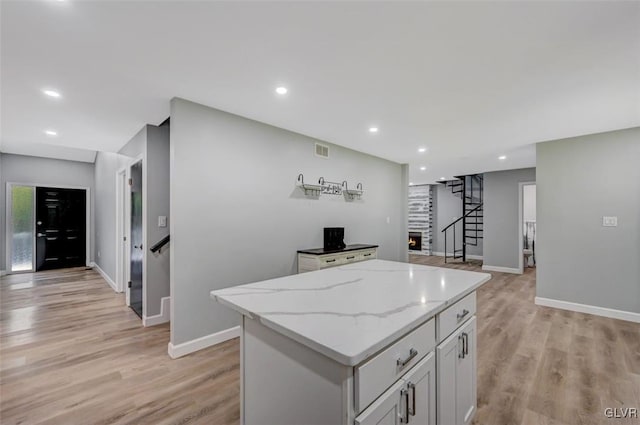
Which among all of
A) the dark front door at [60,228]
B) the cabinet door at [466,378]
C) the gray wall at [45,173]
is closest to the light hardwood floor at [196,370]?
the cabinet door at [466,378]

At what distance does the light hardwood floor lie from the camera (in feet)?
6.20

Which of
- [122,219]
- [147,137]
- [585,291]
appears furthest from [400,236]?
[122,219]

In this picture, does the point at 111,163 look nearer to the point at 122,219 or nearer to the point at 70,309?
the point at 122,219

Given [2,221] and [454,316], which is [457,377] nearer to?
[454,316]

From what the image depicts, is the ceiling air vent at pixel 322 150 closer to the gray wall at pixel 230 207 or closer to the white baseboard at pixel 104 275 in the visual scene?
the gray wall at pixel 230 207

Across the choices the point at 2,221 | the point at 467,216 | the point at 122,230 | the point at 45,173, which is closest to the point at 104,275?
the point at 122,230

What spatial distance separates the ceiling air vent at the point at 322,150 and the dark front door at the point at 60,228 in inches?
261

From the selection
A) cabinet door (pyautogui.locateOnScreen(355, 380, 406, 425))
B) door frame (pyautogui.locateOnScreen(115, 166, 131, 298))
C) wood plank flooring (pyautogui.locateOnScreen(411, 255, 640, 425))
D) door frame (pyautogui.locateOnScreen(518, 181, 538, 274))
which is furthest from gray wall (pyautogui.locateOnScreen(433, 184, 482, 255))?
cabinet door (pyautogui.locateOnScreen(355, 380, 406, 425))

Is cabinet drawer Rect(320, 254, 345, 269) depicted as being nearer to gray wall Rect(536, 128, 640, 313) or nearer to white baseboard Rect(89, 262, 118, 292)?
gray wall Rect(536, 128, 640, 313)

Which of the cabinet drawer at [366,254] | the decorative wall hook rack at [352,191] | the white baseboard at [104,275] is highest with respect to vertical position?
the decorative wall hook rack at [352,191]

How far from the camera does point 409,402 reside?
1149 millimetres

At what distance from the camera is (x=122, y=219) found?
14.9 ft

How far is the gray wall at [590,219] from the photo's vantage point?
3.51 m

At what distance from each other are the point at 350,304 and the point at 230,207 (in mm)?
2094
